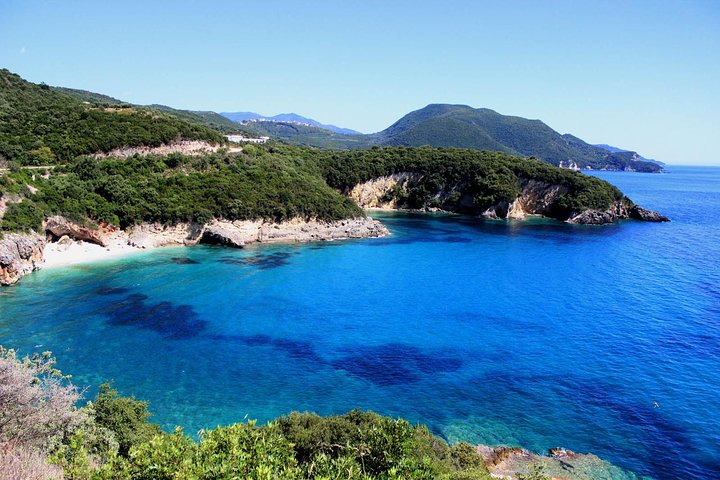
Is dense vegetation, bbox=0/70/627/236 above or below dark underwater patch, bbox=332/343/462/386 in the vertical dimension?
above

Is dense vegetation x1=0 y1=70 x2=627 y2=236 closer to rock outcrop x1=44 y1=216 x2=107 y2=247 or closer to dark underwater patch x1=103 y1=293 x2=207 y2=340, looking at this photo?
rock outcrop x1=44 y1=216 x2=107 y2=247

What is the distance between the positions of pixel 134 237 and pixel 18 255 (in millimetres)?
12069

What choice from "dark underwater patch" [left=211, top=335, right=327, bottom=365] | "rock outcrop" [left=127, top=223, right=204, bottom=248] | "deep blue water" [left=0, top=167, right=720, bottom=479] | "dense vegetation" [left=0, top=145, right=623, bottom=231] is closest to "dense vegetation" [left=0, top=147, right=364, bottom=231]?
"dense vegetation" [left=0, top=145, right=623, bottom=231]

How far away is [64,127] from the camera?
181 feet

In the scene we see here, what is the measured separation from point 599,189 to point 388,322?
66.8 meters

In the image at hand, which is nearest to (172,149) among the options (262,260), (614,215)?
(262,260)

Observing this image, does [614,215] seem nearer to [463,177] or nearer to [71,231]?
[463,177]

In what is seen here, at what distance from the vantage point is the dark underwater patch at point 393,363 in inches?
917

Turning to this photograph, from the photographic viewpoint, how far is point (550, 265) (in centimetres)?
4762

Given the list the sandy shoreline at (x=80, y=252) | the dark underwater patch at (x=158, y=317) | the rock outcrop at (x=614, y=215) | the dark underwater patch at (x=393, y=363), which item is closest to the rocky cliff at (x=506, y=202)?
the rock outcrop at (x=614, y=215)

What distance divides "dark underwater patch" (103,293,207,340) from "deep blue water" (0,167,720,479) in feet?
0.60

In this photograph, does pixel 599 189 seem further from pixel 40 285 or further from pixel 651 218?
pixel 40 285

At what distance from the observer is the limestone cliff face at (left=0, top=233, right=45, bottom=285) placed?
110 feet

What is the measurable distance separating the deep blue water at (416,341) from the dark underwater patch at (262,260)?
0.94 feet
